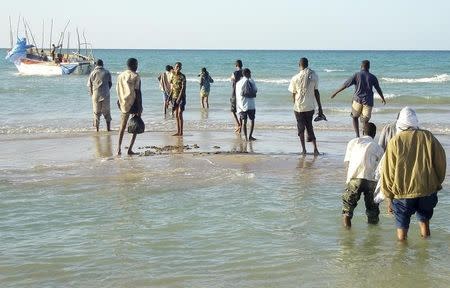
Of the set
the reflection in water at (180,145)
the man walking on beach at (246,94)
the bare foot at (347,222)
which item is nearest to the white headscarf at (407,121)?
the bare foot at (347,222)

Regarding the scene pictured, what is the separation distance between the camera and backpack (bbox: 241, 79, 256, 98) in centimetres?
1214

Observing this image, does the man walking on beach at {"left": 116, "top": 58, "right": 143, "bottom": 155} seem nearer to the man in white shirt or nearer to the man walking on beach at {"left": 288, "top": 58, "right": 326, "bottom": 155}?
the man walking on beach at {"left": 288, "top": 58, "right": 326, "bottom": 155}

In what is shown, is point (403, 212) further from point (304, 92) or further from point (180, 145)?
point (180, 145)

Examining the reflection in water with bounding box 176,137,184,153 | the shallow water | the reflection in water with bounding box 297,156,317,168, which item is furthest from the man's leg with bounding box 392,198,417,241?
the reflection in water with bounding box 176,137,184,153

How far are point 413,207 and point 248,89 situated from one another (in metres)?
6.87

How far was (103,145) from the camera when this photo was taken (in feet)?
40.6

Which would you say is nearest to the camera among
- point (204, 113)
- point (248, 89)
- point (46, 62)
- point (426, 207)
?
point (426, 207)

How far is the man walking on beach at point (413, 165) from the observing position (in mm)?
5391

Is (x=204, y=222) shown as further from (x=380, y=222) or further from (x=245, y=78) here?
(x=245, y=78)

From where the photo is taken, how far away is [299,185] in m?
8.41

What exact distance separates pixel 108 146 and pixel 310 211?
19.9ft

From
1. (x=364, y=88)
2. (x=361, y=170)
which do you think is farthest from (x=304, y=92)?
(x=361, y=170)

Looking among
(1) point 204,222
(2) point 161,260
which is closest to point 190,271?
(2) point 161,260

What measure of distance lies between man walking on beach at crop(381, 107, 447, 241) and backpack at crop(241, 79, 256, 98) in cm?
675
